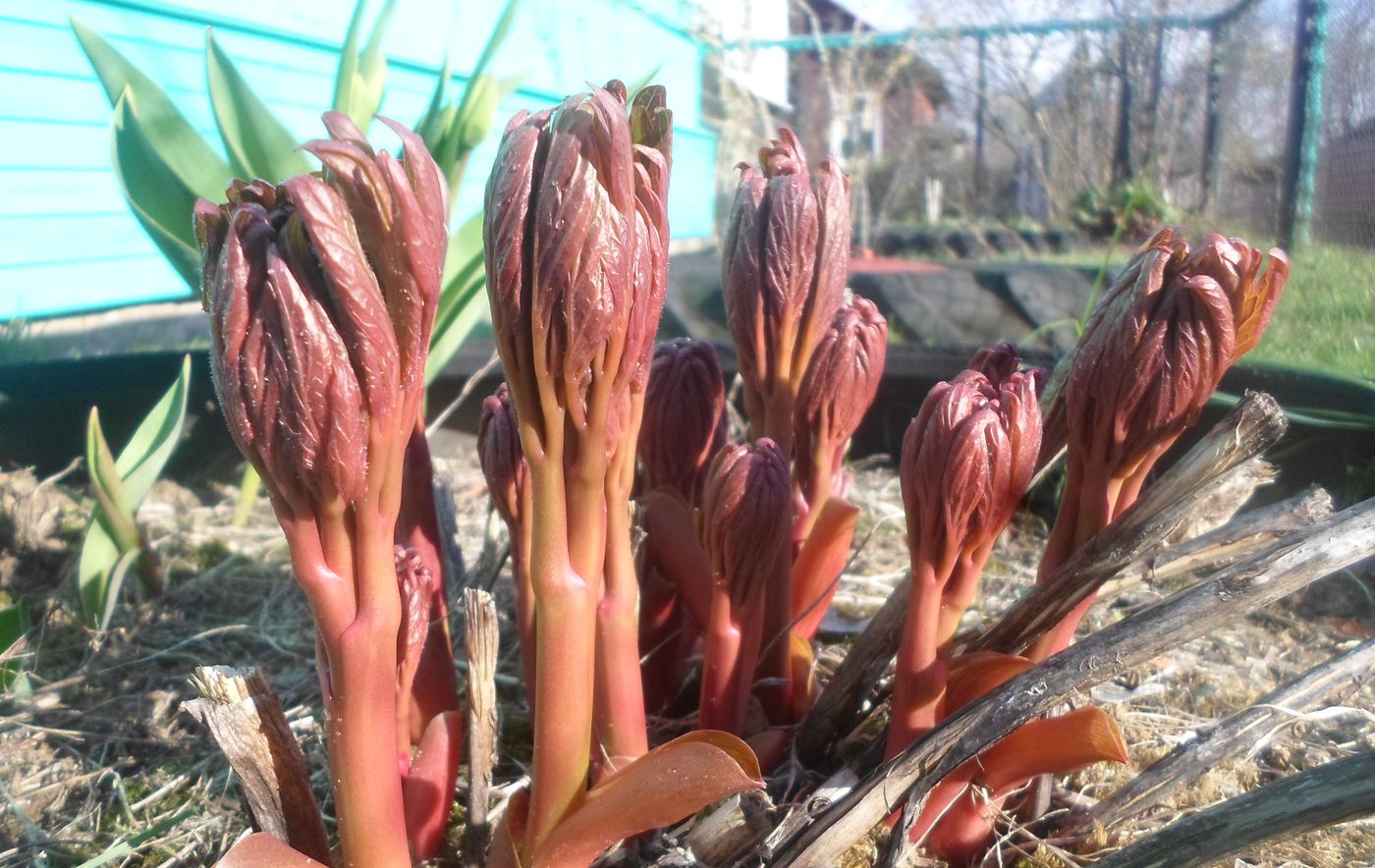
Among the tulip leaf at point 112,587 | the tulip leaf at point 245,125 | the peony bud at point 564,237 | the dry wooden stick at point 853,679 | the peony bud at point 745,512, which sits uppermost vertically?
the tulip leaf at point 245,125

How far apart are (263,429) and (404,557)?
0.24 m

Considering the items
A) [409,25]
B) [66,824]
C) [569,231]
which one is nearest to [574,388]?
[569,231]

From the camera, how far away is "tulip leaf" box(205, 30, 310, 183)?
5.92ft

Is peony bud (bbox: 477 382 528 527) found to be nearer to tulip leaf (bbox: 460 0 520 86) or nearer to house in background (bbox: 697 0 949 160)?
tulip leaf (bbox: 460 0 520 86)

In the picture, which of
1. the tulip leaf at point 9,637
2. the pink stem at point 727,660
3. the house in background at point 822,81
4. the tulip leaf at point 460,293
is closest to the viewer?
the pink stem at point 727,660

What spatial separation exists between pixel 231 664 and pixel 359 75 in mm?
1277

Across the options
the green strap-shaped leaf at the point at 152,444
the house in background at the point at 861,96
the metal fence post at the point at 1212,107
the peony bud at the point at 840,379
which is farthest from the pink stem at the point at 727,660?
the metal fence post at the point at 1212,107

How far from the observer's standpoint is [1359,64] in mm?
3971

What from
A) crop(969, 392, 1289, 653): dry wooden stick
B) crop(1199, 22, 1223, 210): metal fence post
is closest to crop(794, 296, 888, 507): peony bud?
crop(969, 392, 1289, 653): dry wooden stick

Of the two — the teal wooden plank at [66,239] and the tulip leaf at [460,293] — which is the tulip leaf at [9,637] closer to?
the tulip leaf at [460,293]

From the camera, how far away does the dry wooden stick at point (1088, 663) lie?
2.33 feet

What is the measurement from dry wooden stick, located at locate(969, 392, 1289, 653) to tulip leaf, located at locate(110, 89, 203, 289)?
4.97 feet

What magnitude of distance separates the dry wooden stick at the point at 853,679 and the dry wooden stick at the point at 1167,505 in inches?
5.8

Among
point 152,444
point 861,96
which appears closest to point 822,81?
point 861,96
